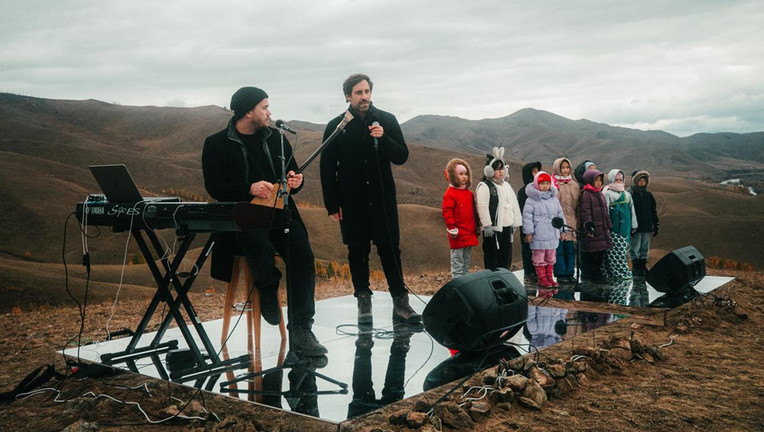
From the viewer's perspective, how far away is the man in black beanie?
463 cm

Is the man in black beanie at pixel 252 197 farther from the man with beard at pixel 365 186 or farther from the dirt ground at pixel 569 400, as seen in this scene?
the dirt ground at pixel 569 400

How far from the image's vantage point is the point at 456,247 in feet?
24.0

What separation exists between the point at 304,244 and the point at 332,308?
2145 millimetres

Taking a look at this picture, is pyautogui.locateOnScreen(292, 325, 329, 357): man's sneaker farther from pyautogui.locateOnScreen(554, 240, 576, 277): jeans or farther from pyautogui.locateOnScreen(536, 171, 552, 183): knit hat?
pyautogui.locateOnScreen(554, 240, 576, 277): jeans

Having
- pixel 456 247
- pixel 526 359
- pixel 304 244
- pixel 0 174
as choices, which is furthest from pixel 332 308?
pixel 0 174

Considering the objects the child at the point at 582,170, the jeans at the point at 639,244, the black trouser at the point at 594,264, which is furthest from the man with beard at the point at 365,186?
the jeans at the point at 639,244

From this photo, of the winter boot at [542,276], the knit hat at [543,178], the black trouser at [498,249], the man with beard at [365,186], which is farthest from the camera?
the winter boot at [542,276]

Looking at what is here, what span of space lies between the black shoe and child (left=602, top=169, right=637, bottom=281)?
18.0 feet

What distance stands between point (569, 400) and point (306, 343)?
5.99 feet

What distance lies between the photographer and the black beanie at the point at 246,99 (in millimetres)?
4727

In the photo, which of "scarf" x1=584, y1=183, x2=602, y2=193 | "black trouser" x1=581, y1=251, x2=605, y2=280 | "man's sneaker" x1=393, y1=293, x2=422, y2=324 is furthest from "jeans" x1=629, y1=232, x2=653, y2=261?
"man's sneaker" x1=393, y1=293, x2=422, y2=324

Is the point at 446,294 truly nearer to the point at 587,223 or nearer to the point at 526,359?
the point at 526,359

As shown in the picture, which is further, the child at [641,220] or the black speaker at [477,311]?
the child at [641,220]

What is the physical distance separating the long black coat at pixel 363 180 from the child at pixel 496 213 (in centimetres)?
219
